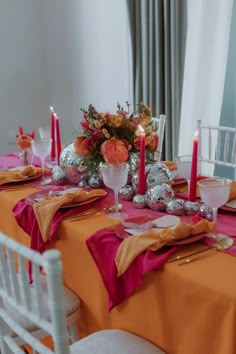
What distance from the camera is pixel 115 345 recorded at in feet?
3.45

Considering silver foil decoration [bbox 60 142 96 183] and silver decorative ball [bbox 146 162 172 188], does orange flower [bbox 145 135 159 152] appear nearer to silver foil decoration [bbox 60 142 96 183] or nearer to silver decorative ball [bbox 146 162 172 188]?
silver decorative ball [bbox 146 162 172 188]

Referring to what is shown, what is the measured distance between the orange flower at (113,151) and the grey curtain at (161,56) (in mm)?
1488

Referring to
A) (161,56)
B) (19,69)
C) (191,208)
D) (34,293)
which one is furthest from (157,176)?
(19,69)

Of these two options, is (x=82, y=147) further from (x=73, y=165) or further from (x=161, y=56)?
(x=161, y=56)

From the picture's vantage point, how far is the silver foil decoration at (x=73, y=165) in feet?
5.24

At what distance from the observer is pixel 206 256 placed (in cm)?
101

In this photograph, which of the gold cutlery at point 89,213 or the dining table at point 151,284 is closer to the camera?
the dining table at point 151,284

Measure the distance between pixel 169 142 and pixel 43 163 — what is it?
1.25 m

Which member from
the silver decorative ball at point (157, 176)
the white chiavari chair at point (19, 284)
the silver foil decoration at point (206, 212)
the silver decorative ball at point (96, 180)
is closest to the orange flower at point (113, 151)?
the silver decorative ball at point (157, 176)

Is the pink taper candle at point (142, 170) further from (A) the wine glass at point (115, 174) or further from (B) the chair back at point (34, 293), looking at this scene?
(B) the chair back at point (34, 293)

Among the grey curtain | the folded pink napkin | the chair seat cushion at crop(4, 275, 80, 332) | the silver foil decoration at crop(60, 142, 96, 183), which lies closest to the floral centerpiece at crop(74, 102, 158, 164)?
the silver foil decoration at crop(60, 142, 96, 183)

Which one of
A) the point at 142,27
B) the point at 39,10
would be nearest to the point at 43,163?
the point at 142,27

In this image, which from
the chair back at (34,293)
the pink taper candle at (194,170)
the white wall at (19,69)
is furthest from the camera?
the white wall at (19,69)

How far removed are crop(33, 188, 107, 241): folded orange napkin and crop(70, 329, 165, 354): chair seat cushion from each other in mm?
360
